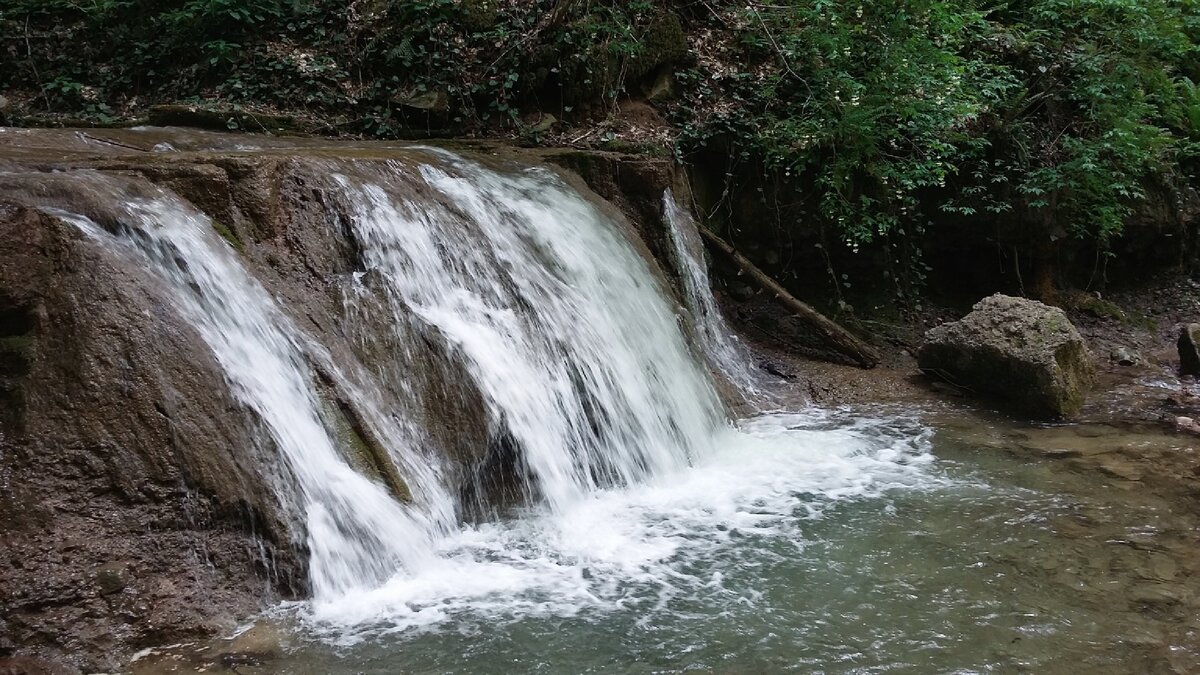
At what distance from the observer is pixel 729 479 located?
18.5 ft

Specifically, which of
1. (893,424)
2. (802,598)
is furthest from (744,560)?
(893,424)

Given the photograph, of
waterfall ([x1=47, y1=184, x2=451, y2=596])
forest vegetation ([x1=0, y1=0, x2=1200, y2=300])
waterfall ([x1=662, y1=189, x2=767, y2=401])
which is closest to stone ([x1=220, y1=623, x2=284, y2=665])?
waterfall ([x1=47, y1=184, x2=451, y2=596])

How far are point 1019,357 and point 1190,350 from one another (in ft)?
9.21

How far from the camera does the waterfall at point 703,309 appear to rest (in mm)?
7891

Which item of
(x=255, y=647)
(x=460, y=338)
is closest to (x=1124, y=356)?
(x=460, y=338)

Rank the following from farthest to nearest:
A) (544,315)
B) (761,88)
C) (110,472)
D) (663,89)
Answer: (663,89) < (761,88) < (544,315) < (110,472)

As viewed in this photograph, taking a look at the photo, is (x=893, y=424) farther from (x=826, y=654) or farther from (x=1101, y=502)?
(x=826, y=654)

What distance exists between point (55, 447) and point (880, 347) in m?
7.71

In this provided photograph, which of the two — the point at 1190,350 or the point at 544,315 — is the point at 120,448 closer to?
the point at 544,315

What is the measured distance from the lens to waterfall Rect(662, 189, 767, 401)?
25.9 feet

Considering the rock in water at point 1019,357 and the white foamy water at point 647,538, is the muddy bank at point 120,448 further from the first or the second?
the rock in water at point 1019,357

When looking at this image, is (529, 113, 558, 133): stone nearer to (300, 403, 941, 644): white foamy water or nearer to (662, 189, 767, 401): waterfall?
(662, 189, 767, 401): waterfall

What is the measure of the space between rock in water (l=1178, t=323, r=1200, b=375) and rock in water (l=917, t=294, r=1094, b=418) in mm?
1501

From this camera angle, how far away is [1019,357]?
23.1 feet
